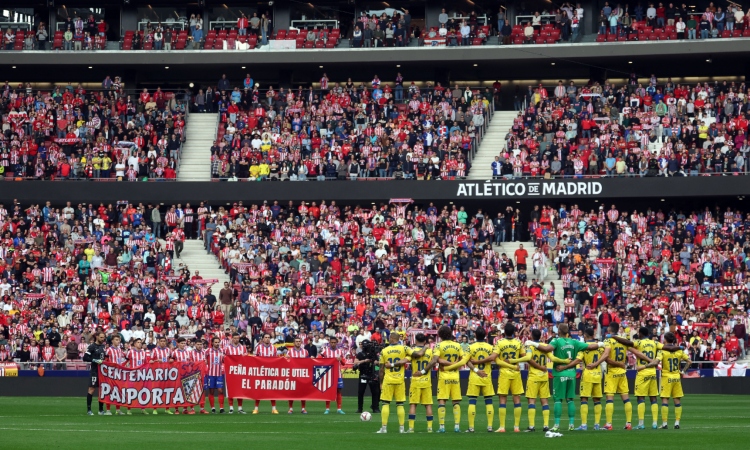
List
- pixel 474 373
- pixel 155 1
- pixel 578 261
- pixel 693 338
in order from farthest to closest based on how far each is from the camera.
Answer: pixel 155 1
pixel 578 261
pixel 693 338
pixel 474 373

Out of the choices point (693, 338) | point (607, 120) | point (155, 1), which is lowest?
point (693, 338)

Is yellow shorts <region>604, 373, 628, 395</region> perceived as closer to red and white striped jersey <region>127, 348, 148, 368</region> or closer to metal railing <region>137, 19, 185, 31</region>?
red and white striped jersey <region>127, 348, 148, 368</region>

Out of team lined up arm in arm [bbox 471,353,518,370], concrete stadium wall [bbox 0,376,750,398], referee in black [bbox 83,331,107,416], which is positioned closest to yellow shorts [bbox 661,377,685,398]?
team lined up arm in arm [bbox 471,353,518,370]

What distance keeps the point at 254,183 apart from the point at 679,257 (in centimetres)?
1777

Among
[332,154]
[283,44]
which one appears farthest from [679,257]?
[283,44]

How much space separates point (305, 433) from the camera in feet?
73.1

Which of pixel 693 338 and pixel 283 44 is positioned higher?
pixel 283 44

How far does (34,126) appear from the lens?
52.8m

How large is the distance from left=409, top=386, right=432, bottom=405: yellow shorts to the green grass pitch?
608 mm

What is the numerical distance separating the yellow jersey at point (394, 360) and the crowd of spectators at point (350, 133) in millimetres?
29149

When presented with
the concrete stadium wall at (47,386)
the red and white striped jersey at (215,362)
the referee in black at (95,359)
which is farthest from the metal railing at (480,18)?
the referee in black at (95,359)

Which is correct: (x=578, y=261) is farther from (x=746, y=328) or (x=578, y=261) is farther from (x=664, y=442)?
(x=664, y=442)

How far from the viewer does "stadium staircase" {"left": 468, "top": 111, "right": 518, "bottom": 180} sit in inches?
2018

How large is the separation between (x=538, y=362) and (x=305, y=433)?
448 centimetres
